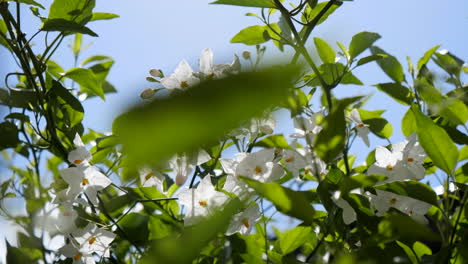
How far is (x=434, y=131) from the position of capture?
70cm

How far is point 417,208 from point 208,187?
0.35 metres

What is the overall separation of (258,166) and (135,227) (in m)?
0.34

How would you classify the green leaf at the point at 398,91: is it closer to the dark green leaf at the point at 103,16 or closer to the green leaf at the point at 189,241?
the dark green leaf at the point at 103,16

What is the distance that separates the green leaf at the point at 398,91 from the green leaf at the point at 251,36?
0.34m

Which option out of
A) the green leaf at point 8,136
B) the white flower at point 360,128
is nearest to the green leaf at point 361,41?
the white flower at point 360,128

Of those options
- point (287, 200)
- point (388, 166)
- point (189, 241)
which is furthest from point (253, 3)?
point (189, 241)

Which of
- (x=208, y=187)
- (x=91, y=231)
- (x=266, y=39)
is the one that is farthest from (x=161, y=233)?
(x=266, y=39)

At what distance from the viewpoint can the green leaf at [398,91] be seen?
3.93 ft

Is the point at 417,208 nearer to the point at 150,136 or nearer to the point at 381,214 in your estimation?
the point at 381,214

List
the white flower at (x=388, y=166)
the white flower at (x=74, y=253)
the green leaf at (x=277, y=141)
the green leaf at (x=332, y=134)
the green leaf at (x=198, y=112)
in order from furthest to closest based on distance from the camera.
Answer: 1. the white flower at (x=74, y=253)
2. the white flower at (x=388, y=166)
3. the green leaf at (x=277, y=141)
4. the green leaf at (x=332, y=134)
5. the green leaf at (x=198, y=112)

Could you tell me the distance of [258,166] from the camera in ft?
2.59

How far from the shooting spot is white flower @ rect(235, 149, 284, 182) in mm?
781

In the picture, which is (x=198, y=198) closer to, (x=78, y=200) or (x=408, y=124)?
(x=78, y=200)

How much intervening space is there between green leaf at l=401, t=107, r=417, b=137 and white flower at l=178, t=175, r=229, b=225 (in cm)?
51
